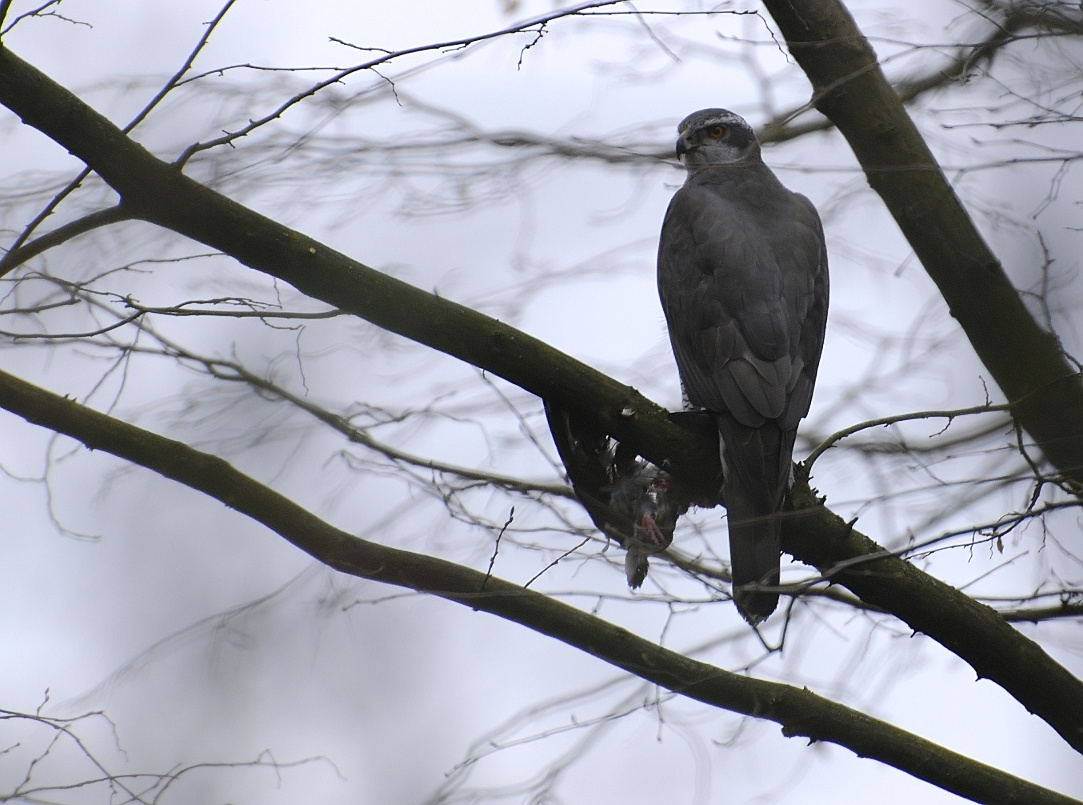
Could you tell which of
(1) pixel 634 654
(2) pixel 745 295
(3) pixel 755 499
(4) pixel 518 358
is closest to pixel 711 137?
(2) pixel 745 295

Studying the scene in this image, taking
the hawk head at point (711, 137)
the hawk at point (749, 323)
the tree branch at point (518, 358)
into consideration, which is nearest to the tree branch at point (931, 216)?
the hawk at point (749, 323)

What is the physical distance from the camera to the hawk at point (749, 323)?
3445 millimetres

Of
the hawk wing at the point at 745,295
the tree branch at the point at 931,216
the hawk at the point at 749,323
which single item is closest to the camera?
the hawk at the point at 749,323

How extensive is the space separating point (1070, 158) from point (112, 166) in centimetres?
279

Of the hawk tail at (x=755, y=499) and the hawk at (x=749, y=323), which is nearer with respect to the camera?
the hawk tail at (x=755, y=499)

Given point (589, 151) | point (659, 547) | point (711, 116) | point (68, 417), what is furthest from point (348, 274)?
point (711, 116)

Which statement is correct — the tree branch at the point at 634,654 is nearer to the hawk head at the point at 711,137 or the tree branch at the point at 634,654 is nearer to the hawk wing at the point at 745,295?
the hawk wing at the point at 745,295

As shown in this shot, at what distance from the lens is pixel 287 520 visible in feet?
10.3

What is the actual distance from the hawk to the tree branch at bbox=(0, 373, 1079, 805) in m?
0.29

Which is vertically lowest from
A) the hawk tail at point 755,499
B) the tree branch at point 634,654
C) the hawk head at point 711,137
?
the tree branch at point 634,654

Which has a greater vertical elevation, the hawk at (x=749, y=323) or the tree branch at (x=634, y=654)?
the hawk at (x=749, y=323)

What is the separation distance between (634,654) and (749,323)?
1449 mm

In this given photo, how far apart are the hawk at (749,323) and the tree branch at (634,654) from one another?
29 centimetres

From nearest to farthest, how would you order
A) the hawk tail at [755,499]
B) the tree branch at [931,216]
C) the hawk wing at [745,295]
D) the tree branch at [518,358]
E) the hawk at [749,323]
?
the tree branch at [518,358] < the hawk tail at [755,499] < the hawk at [749,323] < the tree branch at [931,216] < the hawk wing at [745,295]
